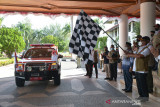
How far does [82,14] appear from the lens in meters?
5.47

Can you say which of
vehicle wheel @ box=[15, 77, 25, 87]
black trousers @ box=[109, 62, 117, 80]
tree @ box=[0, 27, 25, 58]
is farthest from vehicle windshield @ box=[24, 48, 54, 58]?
tree @ box=[0, 27, 25, 58]

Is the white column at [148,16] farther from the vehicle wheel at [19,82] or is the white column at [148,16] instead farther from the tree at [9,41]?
the tree at [9,41]

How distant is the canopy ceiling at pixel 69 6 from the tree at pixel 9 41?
68.1ft

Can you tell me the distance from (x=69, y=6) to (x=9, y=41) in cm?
2352

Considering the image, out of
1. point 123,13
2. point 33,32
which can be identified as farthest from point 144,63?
point 33,32

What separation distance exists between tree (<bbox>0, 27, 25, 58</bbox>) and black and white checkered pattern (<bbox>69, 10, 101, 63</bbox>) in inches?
1114


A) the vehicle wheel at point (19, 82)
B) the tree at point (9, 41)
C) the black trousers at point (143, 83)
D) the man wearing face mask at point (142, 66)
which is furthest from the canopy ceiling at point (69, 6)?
the tree at point (9, 41)

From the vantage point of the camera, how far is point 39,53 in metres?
8.79

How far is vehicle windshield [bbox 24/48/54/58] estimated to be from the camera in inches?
340

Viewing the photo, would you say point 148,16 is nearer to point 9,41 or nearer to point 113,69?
point 113,69

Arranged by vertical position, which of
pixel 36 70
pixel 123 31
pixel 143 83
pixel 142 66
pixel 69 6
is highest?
pixel 69 6

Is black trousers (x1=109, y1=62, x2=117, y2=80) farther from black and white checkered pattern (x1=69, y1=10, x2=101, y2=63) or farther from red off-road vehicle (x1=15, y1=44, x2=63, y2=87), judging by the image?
black and white checkered pattern (x1=69, y1=10, x2=101, y2=63)

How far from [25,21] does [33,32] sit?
8040 millimetres

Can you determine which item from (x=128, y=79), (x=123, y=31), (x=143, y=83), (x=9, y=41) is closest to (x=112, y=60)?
(x=128, y=79)
